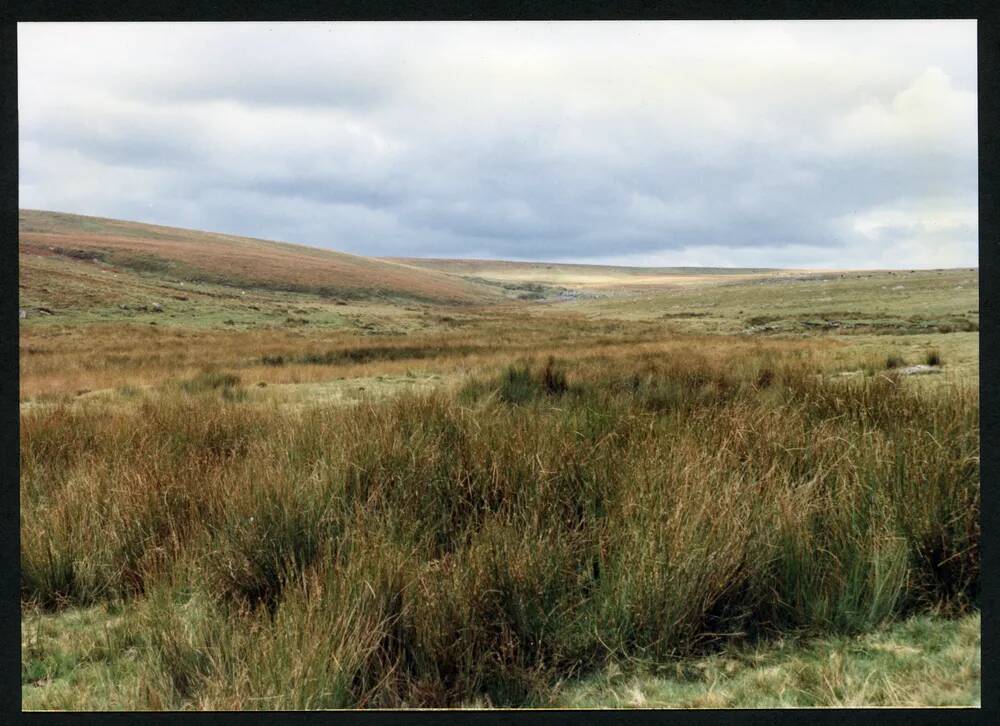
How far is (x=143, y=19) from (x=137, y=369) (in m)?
10.6

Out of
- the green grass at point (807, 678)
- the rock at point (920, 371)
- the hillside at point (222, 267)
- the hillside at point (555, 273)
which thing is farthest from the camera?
the hillside at point (555, 273)

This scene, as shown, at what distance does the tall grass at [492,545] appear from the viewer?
2.63 metres

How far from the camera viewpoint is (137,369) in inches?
473

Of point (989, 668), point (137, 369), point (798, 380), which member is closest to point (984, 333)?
point (989, 668)

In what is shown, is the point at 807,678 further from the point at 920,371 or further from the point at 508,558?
the point at 920,371

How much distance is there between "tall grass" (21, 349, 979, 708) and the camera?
2.63 metres

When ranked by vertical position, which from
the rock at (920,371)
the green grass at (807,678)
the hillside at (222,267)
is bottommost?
the green grass at (807,678)

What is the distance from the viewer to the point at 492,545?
285 cm

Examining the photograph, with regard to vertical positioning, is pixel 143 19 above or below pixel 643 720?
above

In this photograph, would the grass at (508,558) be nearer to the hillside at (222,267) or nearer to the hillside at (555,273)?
the hillside at (222,267)

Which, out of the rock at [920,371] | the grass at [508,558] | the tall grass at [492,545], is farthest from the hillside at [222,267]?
the rock at [920,371]

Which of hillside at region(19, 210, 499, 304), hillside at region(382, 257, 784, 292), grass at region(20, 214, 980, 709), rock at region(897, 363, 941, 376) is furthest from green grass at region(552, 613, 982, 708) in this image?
hillside at region(382, 257, 784, 292)

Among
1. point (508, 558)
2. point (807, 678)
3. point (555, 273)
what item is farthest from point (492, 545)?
point (555, 273)

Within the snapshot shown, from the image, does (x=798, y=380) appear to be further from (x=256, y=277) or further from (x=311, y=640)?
(x=256, y=277)
